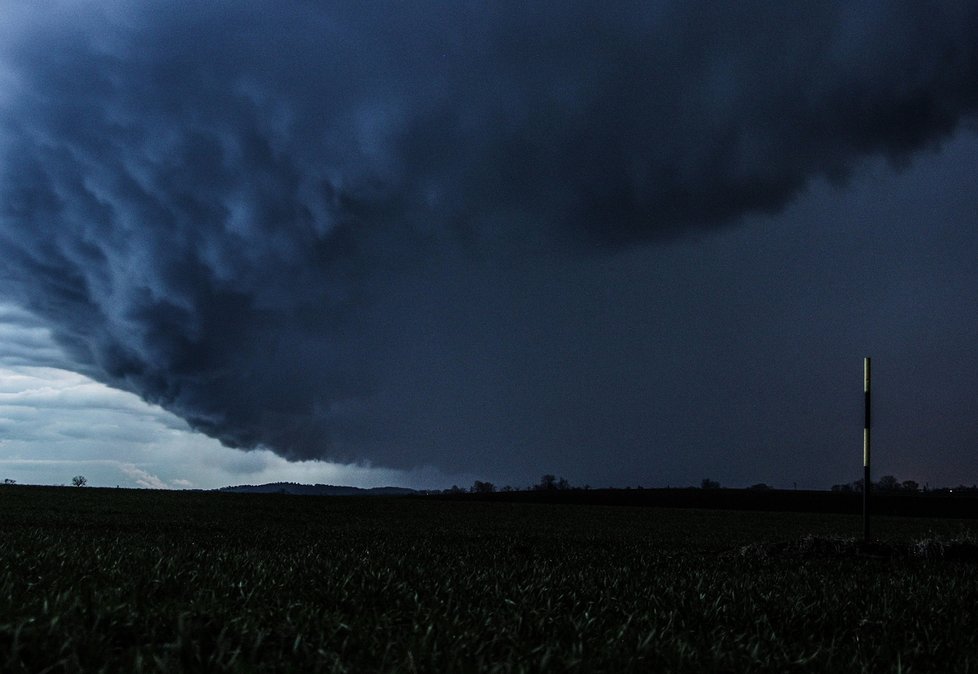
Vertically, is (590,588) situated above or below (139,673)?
below

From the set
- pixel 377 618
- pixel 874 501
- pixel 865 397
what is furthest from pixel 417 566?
pixel 874 501

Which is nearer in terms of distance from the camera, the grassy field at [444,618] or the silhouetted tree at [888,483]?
the grassy field at [444,618]

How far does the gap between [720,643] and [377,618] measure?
2.24m

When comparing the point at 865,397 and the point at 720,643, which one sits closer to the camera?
the point at 720,643

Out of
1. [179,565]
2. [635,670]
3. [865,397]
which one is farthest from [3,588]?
[865,397]

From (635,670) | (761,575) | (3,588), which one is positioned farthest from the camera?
(761,575)

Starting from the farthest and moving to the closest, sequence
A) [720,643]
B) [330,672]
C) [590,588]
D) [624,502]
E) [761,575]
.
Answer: [624,502]
[761,575]
[590,588]
[720,643]
[330,672]

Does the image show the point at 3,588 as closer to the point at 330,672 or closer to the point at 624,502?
the point at 330,672

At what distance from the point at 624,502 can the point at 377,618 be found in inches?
2743

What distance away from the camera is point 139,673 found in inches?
120

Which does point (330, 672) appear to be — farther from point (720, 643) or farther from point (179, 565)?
point (179, 565)

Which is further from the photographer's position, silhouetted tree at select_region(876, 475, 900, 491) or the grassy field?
silhouetted tree at select_region(876, 475, 900, 491)

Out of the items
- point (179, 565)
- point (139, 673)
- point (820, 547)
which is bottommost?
point (820, 547)

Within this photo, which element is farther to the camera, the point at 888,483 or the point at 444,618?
the point at 888,483
